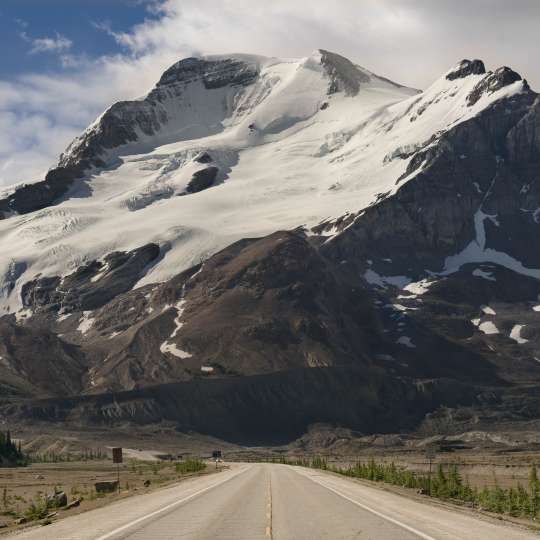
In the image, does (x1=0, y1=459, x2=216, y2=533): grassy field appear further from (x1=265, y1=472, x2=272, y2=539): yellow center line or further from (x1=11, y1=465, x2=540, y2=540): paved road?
(x1=265, y1=472, x2=272, y2=539): yellow center line

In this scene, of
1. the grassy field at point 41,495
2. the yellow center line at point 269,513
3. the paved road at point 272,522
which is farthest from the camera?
the grassy field at point 41,495

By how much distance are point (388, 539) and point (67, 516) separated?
15.9m

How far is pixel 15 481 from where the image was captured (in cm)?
8912

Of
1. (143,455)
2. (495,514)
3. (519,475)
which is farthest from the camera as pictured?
(143,455)

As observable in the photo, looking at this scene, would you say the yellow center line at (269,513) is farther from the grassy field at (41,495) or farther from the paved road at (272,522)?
the grassy field at (41,495)

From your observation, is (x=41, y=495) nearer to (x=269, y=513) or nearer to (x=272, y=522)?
(x=269, y=513)

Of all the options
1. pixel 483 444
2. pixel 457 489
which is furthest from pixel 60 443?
pixel 457 489

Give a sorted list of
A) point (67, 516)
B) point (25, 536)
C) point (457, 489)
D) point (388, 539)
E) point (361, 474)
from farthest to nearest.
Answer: point (361, 474) < point (457, 489) < point (67, 516) < point (25, 536) < point (388, 539)

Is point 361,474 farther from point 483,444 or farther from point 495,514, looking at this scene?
point 483,444

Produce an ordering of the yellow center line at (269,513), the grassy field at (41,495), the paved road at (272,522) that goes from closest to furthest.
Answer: the paved road at (272,522)
the yellow center line at (269,513)
the grassy field at (41,495)

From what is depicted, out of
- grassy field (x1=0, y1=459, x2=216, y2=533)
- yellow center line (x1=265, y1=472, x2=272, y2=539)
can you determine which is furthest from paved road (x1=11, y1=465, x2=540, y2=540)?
grassy field (x1=0, y1=459, x2=216, y2=533)

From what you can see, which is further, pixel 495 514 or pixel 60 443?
pixel 60 443

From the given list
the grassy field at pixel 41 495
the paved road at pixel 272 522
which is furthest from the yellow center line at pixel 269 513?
the grassy field at pixel 41 495

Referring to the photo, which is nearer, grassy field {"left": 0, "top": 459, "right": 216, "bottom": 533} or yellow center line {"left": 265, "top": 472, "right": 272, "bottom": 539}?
yellow center line {"left": 265, "top": 472, "right": 272, "bottom": 539}
